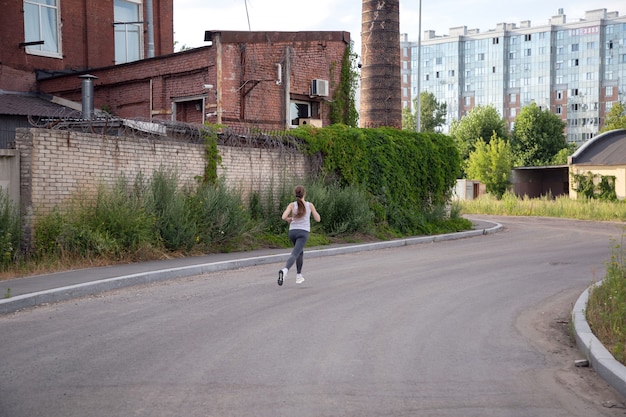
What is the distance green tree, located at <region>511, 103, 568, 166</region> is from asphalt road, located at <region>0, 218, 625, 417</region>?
5990 centimetres

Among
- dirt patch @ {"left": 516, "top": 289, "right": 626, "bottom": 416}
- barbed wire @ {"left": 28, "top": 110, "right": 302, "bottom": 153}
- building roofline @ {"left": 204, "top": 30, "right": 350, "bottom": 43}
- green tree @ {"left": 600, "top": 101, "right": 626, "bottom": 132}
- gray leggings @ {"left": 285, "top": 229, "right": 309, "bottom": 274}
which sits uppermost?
green tree @ {"left": 600, "top": 101, "right": 626, "bottom": 132}

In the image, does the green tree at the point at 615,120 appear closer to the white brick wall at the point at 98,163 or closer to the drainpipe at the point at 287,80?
the drainpipe at the point at 287,80

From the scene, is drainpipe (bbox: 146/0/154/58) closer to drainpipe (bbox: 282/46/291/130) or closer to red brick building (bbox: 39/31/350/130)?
red brick building (bbox: 39/31/350/130)

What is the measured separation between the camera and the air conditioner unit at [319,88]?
24.4 meters

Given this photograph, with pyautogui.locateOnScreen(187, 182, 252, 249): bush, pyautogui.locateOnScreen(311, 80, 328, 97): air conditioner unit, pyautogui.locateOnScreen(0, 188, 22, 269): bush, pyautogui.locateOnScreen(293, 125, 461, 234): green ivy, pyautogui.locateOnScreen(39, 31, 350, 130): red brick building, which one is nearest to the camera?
pyautogui.locateOnScreen(0, 188, 22, 269): bush

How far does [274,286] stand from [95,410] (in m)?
6.44

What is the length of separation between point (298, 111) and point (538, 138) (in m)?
50.2

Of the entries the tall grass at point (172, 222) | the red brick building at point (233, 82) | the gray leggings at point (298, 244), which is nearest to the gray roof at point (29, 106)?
the red brick building at point (233, 82)

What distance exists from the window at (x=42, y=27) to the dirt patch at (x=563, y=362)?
2282 cm

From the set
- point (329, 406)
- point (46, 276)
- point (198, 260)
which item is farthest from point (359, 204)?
point (329, 406)

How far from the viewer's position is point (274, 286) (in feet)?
37.1

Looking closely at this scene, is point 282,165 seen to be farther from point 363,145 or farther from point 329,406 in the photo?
point 329,406

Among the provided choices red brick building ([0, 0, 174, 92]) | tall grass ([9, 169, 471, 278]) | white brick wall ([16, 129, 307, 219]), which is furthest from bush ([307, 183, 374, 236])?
red brick building ([0, 0, 174, 92])

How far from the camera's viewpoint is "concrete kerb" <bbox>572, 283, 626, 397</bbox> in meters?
5.71
